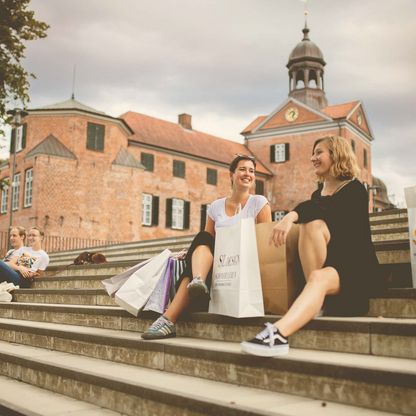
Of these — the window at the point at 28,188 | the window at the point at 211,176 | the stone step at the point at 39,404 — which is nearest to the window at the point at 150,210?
the window at the point at 211,176

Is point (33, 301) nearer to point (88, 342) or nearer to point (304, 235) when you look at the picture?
point (88, 342)

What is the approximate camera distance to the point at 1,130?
45.8ft

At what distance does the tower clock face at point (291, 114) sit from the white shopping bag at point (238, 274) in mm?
33440

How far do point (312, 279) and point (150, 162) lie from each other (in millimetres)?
27439

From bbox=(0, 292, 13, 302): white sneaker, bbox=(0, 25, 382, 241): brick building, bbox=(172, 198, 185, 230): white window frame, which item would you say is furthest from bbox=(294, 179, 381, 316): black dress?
bbox=(172, 198, 185, 230): white window frame

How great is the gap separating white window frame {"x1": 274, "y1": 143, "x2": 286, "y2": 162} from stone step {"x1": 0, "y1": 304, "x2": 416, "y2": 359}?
32.3 meters

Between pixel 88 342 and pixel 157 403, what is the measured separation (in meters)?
1.58

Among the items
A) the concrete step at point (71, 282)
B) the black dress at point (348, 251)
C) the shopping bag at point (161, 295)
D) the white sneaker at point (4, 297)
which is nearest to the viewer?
the black dress at point (348, 251)

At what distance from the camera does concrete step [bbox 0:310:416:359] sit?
2.76m

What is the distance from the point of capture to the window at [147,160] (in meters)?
29.5

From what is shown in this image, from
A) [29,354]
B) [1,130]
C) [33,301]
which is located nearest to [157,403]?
[29,354]

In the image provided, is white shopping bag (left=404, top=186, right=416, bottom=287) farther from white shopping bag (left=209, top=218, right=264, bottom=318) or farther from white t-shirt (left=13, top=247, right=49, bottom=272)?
white t-shirt (left=13, top=247, right=49, bottom=272)

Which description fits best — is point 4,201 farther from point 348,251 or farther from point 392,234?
point 348,251

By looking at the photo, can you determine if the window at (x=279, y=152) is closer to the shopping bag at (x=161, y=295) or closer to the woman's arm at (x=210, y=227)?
the woman's arm at (x=210, y=227)
